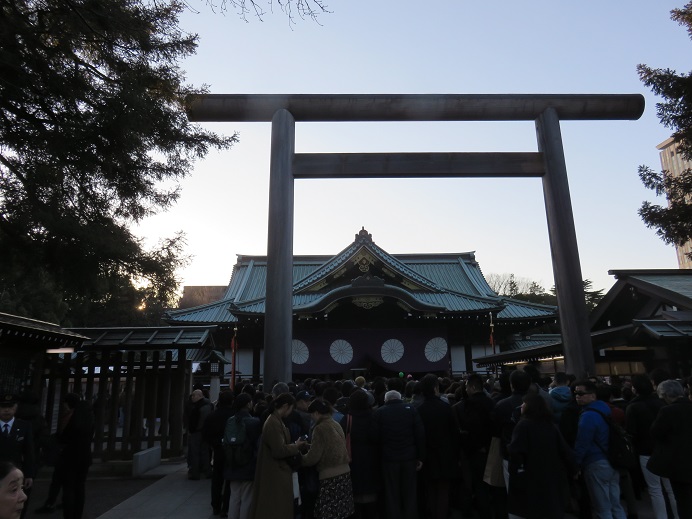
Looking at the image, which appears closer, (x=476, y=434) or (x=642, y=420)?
(x=642, y=420)

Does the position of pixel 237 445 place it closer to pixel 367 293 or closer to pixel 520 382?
pixel 520 382

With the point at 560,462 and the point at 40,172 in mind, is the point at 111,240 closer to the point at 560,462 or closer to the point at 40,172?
the point at 40,172

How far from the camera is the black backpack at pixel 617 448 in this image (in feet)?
13.7

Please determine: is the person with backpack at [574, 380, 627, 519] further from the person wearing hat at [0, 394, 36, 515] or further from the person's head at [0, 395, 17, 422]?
the person's head at [0, 395, 17, 422]

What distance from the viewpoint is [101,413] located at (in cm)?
950

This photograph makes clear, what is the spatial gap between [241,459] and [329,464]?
1.13 m

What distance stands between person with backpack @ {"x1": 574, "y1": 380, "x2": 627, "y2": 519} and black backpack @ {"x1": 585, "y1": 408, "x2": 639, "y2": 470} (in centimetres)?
2

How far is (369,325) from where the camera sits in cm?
1700

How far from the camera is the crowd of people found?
3904mm

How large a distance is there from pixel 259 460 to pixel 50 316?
71.6 ft

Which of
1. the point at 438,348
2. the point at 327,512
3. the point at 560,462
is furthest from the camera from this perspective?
the point at 438,348

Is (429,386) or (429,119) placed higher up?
(429,119)

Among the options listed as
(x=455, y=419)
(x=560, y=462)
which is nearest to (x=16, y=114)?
(x=455, y=419)

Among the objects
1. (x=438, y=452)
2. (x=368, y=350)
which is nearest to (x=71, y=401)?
(x=438, y=452)
